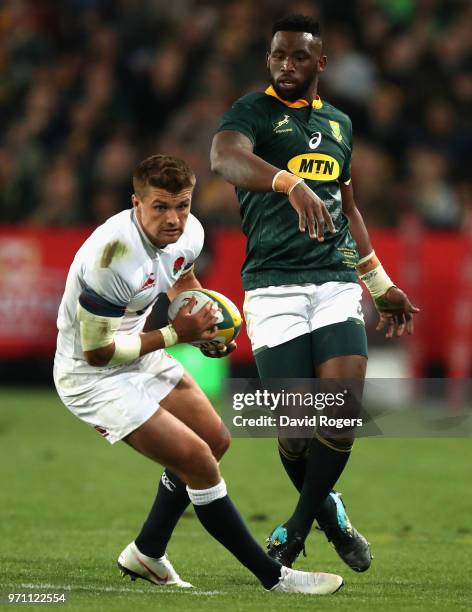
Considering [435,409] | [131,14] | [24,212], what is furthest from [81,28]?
[435,409]

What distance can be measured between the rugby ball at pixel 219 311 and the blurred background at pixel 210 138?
7574 millimetres

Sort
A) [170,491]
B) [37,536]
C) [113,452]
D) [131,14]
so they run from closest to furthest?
[170,491] → [37,536] → [113,452] → [131,14]

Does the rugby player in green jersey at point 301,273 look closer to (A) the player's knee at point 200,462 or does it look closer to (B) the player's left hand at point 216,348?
(B) the player's left hand at point 216,348

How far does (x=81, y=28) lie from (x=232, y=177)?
1137cm

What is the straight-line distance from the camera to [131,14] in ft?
54.4

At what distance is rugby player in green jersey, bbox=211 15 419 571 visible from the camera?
645 centimetres

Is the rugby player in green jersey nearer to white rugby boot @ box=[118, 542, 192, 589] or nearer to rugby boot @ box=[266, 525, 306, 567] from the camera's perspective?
rugby boot @ box=[266, 525, 306, 567]

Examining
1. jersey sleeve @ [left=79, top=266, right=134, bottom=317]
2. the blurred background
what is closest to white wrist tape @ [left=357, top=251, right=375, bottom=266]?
jersey sleeve @ [left=79, top=266, right=134, bottom=317]

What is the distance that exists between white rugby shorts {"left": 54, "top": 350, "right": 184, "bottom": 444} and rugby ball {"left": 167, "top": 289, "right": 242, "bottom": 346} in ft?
0.86

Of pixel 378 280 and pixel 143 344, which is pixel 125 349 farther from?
pixel 378 280

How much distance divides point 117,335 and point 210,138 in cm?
884

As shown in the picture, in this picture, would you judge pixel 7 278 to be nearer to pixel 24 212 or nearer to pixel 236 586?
pixel 24 212

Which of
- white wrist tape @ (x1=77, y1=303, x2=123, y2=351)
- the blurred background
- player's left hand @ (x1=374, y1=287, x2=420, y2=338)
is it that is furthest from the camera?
the blurred background

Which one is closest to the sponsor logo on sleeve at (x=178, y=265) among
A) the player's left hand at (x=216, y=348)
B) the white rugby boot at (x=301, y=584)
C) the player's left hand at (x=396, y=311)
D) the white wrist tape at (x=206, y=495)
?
the player's left hand at (x=216, y=348)
